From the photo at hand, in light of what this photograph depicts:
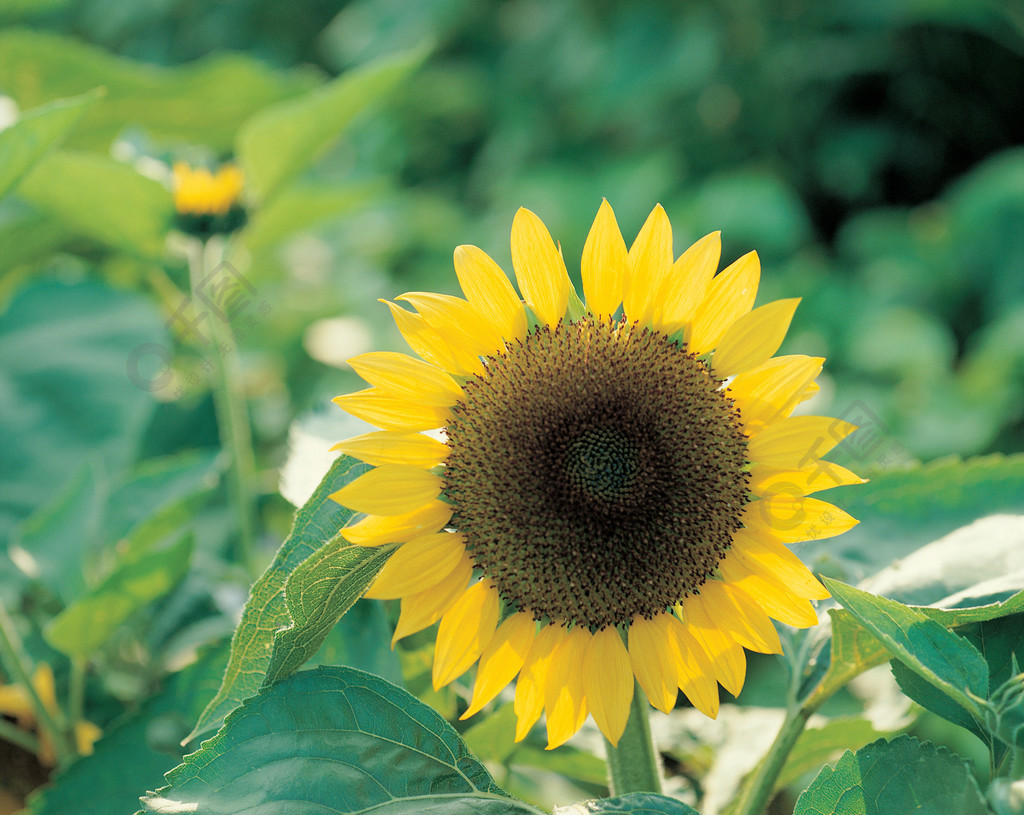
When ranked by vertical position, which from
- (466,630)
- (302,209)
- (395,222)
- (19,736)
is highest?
(395,222)

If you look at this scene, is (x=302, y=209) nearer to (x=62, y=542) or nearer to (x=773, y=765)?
(x=62, y=542)

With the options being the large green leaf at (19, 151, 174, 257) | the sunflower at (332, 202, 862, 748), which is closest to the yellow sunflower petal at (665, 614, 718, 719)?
the sunflower at (332, 202, 862, 748)

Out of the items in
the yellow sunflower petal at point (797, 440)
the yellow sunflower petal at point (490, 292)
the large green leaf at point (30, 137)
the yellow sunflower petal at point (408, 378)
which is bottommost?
the yellow sunflower petal at point (797, 440)

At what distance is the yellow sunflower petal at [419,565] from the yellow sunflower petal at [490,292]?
3.6 inches

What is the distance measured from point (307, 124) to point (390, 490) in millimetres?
423

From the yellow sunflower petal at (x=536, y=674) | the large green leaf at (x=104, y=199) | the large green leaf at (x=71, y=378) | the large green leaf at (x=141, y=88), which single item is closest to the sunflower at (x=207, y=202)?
the large green leaf at (x=104, y=199)

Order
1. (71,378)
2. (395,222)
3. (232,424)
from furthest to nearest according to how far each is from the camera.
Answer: (395,222), (71,378), (232,424)

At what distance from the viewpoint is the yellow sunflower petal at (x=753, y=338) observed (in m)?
0.36

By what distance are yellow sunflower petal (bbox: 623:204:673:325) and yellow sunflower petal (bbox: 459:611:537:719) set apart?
14 centimetres

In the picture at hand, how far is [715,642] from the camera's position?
379 millimetres

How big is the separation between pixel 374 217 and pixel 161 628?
1.45 meters

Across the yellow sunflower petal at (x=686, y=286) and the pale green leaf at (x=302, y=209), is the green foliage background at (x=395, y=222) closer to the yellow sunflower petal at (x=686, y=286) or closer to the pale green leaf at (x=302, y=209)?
the pale green leaf at (x=302, y=209)

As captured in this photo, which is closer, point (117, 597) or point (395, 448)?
point (395, 448)

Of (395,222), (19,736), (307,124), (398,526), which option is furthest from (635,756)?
(395,222)
